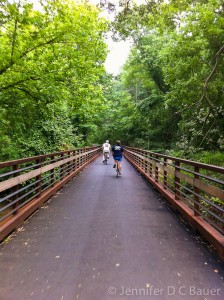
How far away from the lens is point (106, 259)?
3.70 m

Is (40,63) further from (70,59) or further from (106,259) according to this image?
(106,259)

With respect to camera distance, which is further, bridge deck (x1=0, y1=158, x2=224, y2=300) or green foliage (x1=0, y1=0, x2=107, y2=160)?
green foliage (x1=0, y1=0, x2=107, y2=160)

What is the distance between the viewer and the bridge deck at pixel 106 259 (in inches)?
116

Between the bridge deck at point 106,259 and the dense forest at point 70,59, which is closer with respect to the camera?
the bridge deck at point 106,259

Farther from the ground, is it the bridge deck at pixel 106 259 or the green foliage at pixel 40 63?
the green foliage at pixel 40 63

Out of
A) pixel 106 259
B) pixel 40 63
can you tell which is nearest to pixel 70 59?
pixel 40 63

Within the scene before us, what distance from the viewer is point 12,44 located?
8812mm

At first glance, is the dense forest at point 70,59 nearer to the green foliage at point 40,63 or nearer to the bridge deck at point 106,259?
the green foliage at point 40,63

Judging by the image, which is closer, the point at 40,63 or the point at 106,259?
the point at 106,259

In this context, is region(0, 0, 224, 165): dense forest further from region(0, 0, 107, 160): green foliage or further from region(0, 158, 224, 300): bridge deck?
region(0, 158, 224, 300): bridge deck

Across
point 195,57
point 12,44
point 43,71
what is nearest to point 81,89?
point 43,71

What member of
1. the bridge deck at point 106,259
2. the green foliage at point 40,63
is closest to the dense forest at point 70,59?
the green foliage at point 40,63

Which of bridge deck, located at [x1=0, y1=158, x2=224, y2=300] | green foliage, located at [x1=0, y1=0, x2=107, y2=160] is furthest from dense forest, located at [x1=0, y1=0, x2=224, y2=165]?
bridge deck, located at [x1=0, y1=158, x2=224, y2=300]

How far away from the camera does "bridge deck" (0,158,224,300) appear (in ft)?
9.68
